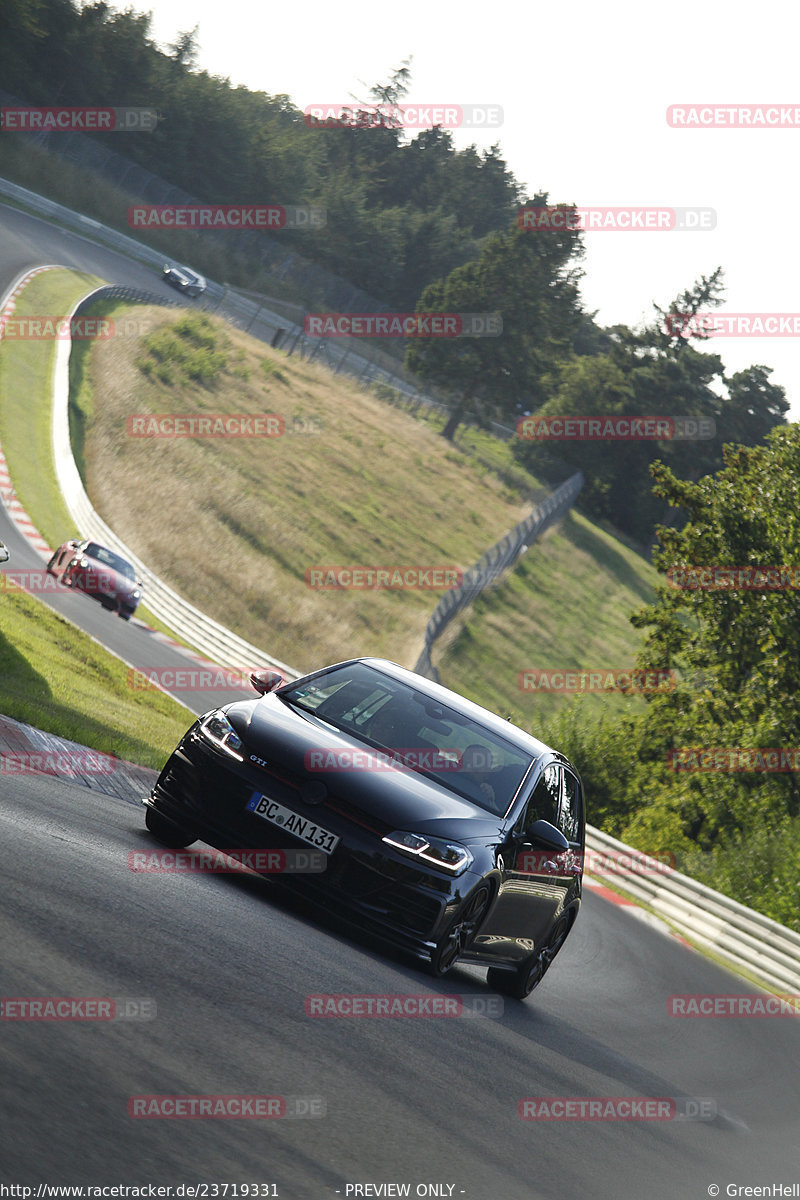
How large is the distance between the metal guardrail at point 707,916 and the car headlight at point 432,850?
11028mm

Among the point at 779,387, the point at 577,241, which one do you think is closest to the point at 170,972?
the point at 577,241

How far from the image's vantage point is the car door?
805 centimetres

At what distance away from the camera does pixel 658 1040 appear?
9969 millimetres

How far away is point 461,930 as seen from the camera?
24.6ft

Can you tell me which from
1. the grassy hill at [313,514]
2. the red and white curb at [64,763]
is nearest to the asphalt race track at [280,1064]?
the red and white curb at [64,763]

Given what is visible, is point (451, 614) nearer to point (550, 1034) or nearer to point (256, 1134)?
point (550, 1034)

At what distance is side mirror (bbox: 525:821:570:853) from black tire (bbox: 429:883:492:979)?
604 millimetres

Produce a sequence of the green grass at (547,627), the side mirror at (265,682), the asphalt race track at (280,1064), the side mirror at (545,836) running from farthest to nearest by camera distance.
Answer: the green grass at (547,627) < the side mirror at (265,682) < the side mirror at (545,836) < the asphalt race track at (280,1064)

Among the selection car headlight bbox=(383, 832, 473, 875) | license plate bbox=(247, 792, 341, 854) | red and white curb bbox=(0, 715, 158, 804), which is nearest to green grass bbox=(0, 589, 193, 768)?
red and white curb bbox=(0, 715, 158, 804)

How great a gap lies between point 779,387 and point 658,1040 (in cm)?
9976

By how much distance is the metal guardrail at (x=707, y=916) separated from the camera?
56.1ft

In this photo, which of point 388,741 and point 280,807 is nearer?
point 280,807

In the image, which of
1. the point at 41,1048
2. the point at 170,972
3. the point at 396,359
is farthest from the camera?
the point at 396,359

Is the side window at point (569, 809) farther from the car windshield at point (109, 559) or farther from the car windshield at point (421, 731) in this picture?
the car windshield at point (109, 559)
